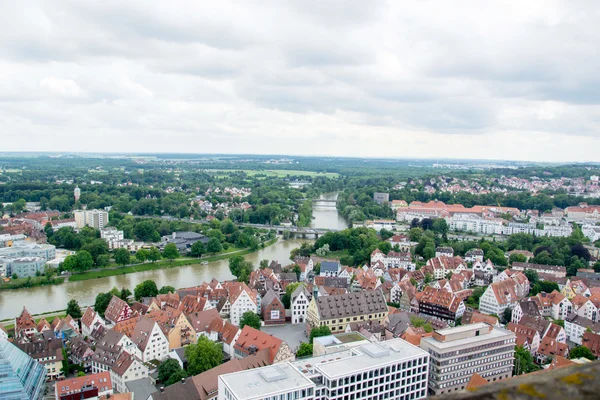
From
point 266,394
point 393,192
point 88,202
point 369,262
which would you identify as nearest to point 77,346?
point 266,394

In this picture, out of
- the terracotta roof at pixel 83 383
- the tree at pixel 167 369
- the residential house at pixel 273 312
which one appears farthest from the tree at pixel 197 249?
the terracotta roof at pixel 83 383

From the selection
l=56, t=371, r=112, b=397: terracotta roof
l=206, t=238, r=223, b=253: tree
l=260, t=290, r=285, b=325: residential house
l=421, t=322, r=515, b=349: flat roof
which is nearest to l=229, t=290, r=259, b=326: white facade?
l=260, t=290, r=285, b=325: residential house

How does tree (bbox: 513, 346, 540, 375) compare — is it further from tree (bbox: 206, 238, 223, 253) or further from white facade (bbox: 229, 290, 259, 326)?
tree (bbox: 206, 238, 223, 253)

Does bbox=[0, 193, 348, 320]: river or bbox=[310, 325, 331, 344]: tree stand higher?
bbox=[310, 325, 331, 344]: tree

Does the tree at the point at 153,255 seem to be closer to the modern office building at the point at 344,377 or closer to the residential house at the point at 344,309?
the residential house at the point at 344,309

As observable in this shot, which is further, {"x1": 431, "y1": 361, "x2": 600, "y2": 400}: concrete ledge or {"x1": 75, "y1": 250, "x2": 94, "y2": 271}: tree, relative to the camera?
{"x1": 75, "y1": 250, "x2": 94, "y2": 271}: tree

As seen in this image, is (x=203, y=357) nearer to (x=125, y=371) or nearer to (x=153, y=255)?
(x=125, y=371)

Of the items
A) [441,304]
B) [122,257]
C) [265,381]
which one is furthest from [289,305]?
[122,257]
